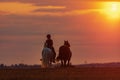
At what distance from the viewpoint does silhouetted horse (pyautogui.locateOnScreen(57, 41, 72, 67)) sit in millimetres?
51000

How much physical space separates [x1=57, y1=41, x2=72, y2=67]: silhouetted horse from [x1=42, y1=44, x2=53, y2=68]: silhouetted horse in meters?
1.17

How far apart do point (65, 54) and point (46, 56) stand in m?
2.18

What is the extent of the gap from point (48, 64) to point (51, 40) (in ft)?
7.28

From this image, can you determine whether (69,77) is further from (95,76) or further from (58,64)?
(58,64)

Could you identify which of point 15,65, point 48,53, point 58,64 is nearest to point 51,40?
point 48,53

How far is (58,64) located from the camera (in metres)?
53.3

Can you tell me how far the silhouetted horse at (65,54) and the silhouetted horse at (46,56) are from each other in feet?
3.84

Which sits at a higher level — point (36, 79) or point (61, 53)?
point (61, 53)

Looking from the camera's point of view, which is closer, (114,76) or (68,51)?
(114,76)

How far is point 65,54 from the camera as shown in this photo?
168 ft

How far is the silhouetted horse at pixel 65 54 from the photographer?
51000 mm

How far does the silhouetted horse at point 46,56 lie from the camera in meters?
49.2

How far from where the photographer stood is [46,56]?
49531 millimetres

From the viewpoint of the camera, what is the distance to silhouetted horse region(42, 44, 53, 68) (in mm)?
49241
